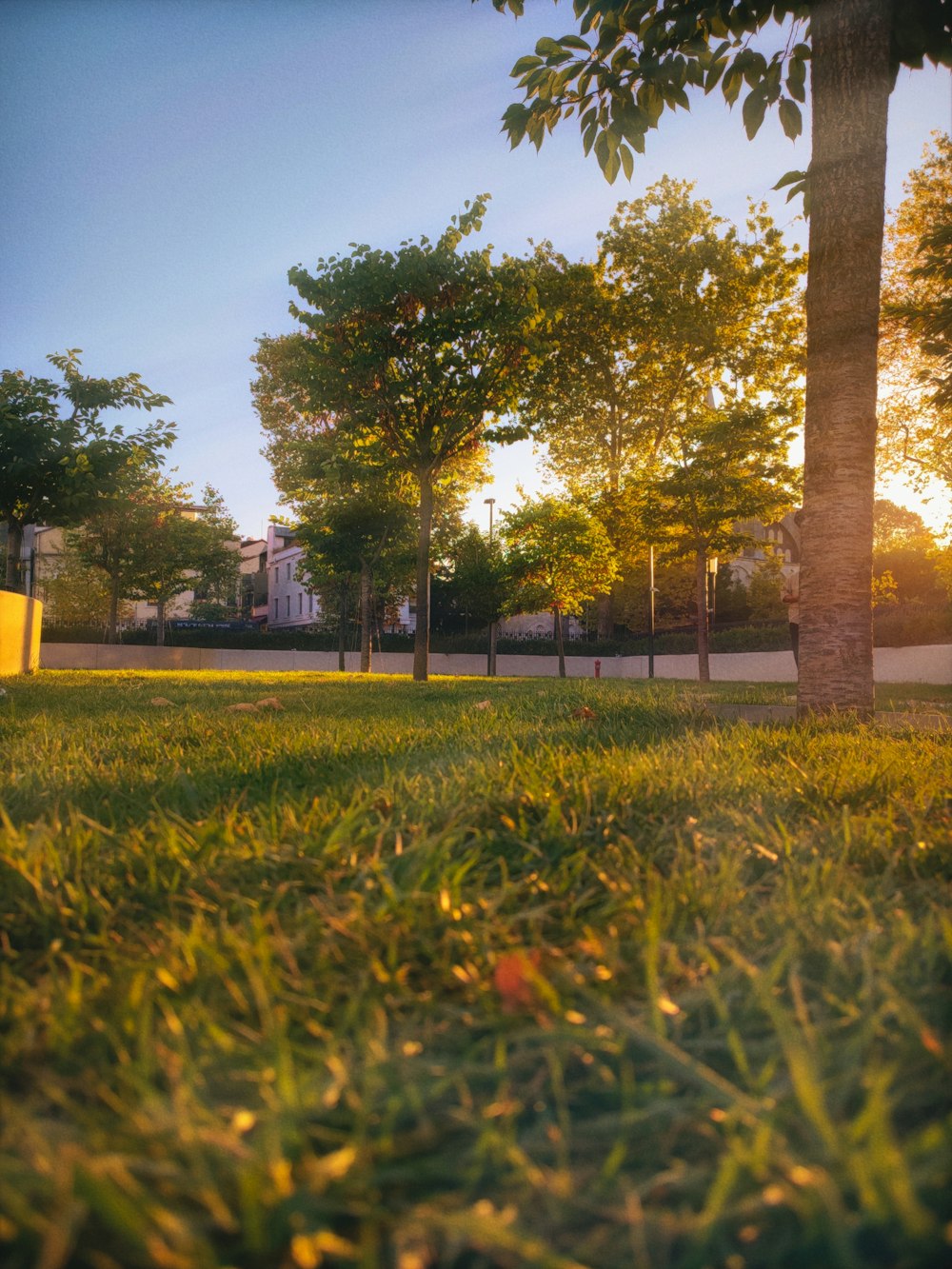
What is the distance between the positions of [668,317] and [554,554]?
10.1 meters

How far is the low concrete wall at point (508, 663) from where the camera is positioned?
2402 cm

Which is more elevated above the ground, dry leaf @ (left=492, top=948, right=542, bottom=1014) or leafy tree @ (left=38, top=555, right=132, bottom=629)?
leafy tree @ (left=38, top=555, right=132, bottom=629)

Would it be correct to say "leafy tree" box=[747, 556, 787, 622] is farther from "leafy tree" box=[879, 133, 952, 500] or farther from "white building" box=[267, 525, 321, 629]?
"white building" box=[267, 525, 321, 629]

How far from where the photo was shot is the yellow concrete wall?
12.7 metres

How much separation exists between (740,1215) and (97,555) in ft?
133

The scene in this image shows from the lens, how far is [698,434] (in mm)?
20047

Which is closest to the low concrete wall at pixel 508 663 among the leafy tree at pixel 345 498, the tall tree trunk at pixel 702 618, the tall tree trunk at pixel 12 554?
the tall tree trunk at pixel 702 618

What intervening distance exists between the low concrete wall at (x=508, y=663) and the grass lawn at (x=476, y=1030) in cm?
2113

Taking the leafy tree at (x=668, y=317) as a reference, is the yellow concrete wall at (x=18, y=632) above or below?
below

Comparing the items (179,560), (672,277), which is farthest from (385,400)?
(179,560)

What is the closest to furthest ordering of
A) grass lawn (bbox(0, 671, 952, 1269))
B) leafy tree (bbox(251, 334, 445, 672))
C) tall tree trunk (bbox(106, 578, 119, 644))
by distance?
grass lawn (bbox(0, 671, 952, 1269)) → leafy tree (bbox(251, 334, 445, 672)) → tall tree trunk (bbox(106, 578, 119, 644))

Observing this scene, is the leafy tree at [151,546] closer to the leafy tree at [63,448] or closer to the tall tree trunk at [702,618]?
the leafy tree at [63,448]

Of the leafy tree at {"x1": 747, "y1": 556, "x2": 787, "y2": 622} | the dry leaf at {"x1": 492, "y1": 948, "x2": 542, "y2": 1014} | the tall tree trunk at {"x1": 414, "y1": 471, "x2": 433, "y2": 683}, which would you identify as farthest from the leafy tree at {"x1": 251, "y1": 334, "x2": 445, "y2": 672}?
the leafy tree at {"x1": 747, "y1": 556, "x2": 787, "y2": 622}

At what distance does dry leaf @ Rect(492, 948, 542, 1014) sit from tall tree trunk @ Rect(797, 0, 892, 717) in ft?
14.6
